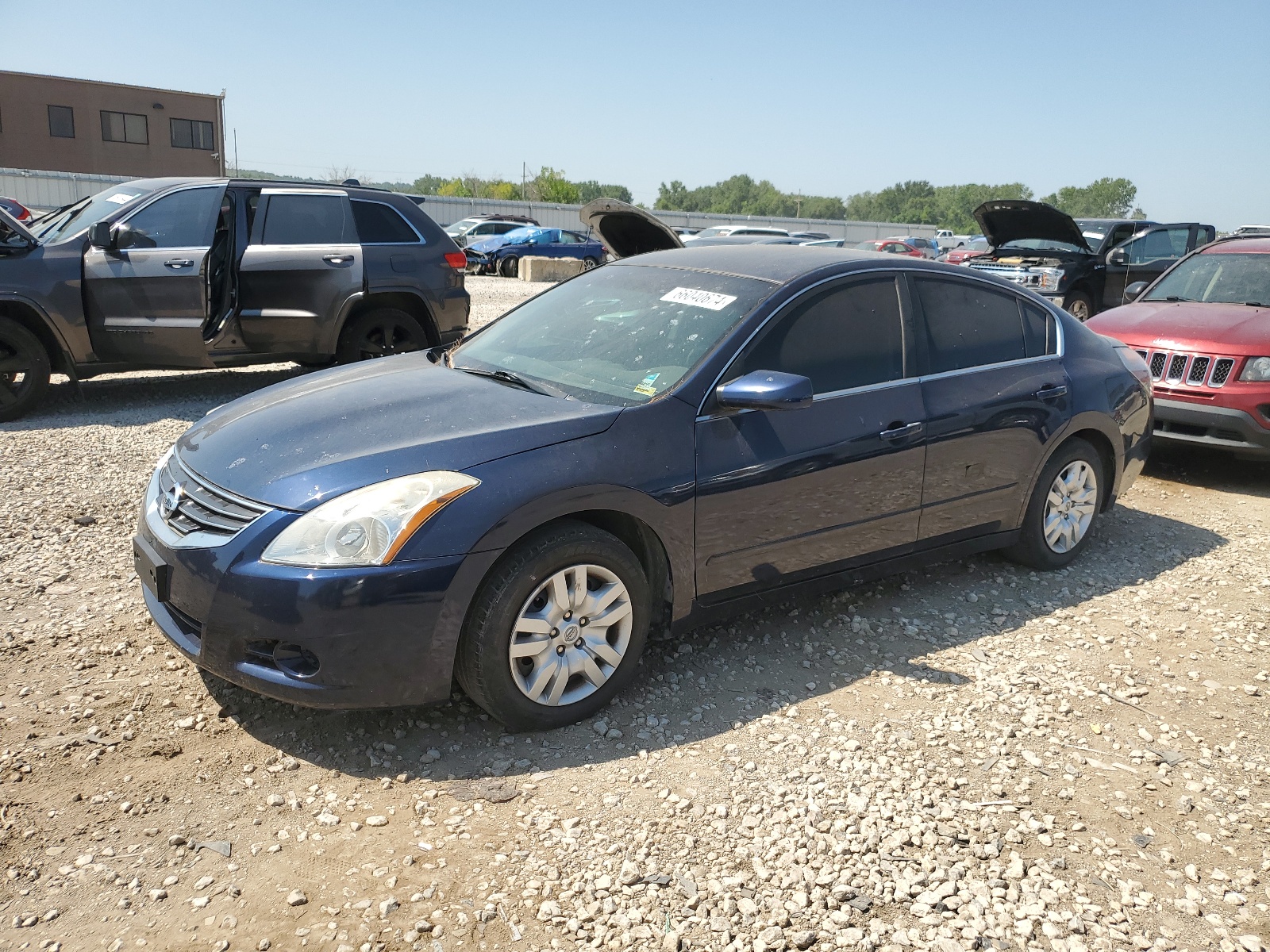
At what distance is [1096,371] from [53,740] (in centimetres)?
503

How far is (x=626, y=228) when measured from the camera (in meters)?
→ 6.16

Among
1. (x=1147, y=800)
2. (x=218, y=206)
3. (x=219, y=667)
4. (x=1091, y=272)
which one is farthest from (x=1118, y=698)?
(x=1091, y=272)

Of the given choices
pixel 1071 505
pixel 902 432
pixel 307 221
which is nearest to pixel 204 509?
pixel 902 432

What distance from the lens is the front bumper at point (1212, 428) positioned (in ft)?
22.0

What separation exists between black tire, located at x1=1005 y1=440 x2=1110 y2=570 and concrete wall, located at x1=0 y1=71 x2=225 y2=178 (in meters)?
49.3

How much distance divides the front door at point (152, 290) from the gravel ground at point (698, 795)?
11.5 feet

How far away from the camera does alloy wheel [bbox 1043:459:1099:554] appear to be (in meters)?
5.06

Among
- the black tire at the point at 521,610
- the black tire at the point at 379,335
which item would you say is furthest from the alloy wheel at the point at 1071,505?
the black tire at the point at 379,335

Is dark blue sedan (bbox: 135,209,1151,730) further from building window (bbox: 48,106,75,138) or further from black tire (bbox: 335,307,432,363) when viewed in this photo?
building window (bbox: 48,106,75,138)

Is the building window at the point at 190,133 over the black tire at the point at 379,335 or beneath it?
over

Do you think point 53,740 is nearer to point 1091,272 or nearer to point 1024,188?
point 1091,272

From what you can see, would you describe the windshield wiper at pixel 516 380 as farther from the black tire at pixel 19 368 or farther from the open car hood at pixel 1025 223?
the open car hood at pixel 1025 223

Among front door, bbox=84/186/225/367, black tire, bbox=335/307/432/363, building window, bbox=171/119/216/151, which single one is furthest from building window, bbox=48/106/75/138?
black tire, bbox=335/307/432/363

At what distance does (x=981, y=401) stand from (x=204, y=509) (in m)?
3.37
